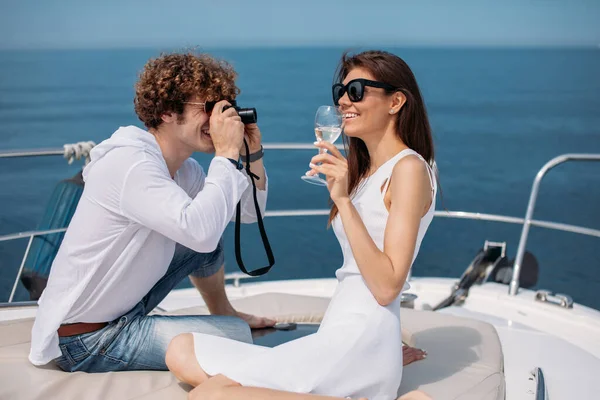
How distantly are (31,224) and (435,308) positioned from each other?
1944 cm

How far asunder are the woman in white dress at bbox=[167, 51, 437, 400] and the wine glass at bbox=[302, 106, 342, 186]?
0.08 m

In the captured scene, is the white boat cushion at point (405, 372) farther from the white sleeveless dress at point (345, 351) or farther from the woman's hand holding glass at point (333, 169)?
the woman's hand holding glass at point (333, 169)

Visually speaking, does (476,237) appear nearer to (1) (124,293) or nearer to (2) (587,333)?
(2) (587,333)

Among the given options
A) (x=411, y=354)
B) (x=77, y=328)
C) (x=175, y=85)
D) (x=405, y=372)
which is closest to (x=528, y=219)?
(x=411, y=354)

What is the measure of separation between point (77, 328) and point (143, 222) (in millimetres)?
440

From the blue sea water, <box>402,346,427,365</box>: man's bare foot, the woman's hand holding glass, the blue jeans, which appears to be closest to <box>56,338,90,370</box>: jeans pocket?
the blue jeans

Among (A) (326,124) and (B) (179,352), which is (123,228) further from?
(A) (326,124)

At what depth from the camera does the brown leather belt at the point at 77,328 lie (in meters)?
2.34

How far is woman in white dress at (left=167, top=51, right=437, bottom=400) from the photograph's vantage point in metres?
2.03

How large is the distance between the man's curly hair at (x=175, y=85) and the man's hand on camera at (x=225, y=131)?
3.1 inches

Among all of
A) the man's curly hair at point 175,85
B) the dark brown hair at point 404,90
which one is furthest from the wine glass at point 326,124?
the man's curly hair at point 175,85

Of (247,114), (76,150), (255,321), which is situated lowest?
(255,321)

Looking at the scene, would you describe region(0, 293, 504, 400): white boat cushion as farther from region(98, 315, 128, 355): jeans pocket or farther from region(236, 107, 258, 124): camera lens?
region(236, 107, 258, 124): camera lens

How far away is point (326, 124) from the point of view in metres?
2.13
